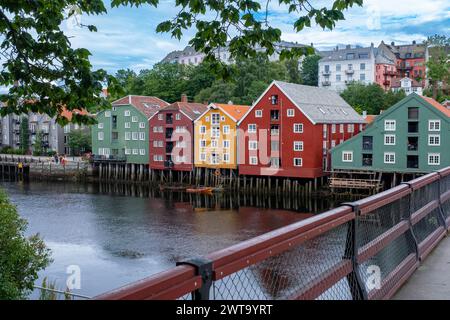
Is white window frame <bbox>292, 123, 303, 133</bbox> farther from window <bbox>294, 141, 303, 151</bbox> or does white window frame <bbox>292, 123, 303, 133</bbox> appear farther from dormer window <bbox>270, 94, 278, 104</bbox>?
dormer window <bbox>270, 94, 278, 104</bbox>

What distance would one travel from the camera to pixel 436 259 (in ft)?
20.3

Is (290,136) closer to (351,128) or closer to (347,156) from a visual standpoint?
(347,156)

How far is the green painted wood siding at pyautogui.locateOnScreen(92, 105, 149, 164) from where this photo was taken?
6994 cm

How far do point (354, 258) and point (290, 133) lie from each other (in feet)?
164

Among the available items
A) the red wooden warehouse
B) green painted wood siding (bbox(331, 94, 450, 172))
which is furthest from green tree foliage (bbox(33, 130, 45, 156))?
green painted wood siding (bbox(331, 94, 450, 172))

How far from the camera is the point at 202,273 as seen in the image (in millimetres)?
2678

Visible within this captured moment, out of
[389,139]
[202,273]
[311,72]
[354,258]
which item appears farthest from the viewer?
[311,72]

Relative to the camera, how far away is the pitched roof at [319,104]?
53.8 meters

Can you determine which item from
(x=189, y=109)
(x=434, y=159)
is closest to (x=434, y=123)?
(x=434, y=159)

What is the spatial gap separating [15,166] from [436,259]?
297 feet

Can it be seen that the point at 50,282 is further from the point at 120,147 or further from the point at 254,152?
the point at 120,147

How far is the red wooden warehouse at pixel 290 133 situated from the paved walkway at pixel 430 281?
46832mm

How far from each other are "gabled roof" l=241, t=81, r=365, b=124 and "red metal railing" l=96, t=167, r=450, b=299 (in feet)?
152
